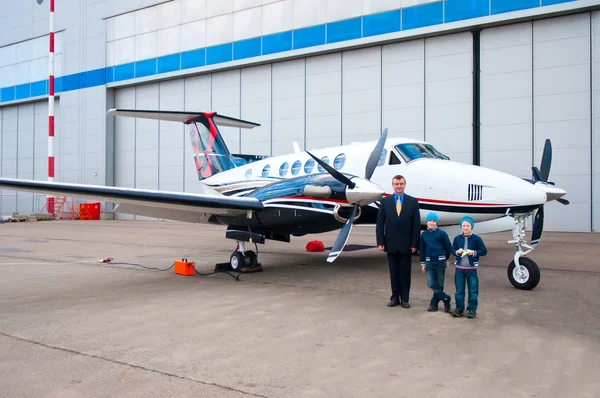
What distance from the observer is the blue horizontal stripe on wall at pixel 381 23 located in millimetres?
24375

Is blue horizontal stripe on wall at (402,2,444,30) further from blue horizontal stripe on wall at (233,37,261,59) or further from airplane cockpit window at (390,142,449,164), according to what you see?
airplane cockpit window at (390,142,449,164)

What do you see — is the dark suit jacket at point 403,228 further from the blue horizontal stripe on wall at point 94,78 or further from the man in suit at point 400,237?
the blue horizontal stripe on wall at point 94,78

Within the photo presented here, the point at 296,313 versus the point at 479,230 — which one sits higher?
the point at 479,230

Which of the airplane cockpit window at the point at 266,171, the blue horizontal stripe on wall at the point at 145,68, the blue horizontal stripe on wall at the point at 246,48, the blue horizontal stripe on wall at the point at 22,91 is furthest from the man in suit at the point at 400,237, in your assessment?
the blue horizontal stripe on wall at the point at 22,91

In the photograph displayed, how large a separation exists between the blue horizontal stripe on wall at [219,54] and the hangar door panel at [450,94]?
1267 centimetres

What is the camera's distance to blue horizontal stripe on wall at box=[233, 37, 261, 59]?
29.1 m

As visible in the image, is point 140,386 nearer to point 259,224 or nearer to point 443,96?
point 259,224

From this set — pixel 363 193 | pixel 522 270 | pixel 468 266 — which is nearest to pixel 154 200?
pixel 363 193

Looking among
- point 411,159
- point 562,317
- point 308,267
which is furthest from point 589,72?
point 562,317

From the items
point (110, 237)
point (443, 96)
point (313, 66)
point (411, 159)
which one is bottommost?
point (110, 237)

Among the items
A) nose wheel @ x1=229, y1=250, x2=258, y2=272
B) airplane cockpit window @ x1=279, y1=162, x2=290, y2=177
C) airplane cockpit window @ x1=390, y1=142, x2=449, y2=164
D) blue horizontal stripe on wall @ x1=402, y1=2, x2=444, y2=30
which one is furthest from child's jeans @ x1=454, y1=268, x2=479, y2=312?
blue horizontal stripe on wall @ x1=402, y1=2, x2=444, y2=30

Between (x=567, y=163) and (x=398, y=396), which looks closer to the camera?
(x=398, y=396)

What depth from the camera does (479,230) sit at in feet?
37.7

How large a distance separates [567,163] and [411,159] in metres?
13.6
